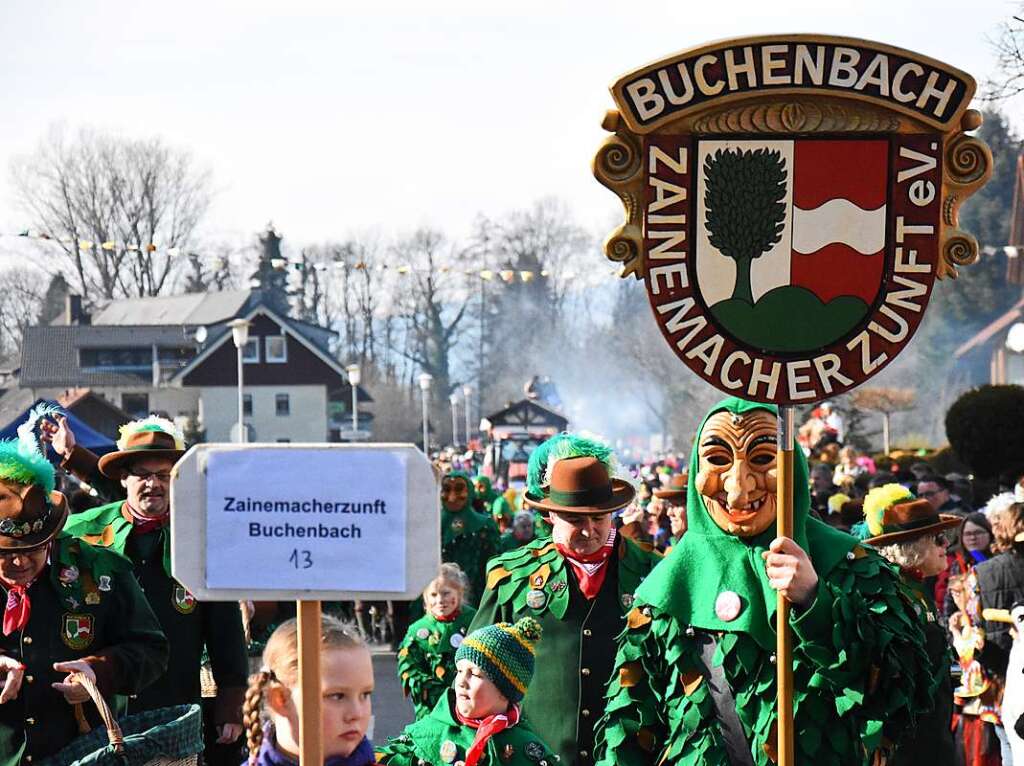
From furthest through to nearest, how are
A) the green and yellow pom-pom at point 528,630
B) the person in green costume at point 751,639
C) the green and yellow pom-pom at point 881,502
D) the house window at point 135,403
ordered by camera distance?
1. the house window at point 135,403
2. the green and yellow pom-pom at point 881,502
3. the green and yellow pom-pom at point 528,630
4. the person in green costume at point 751,639

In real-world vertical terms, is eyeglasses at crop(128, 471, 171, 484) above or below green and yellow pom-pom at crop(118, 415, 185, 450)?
below

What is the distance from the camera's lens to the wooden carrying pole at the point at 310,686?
3.89 m

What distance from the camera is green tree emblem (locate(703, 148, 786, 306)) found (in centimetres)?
482

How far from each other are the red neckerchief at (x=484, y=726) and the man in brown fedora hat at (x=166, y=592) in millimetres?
2020

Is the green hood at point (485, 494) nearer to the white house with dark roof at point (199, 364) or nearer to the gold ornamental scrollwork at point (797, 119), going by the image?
the gold ornamental scrollwork at point (797, 119)

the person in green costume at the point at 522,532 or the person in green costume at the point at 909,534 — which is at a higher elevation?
the person in green costume at the point at 909,534

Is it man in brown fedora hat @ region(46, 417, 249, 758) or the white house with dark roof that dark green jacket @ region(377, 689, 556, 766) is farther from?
the white house with dark roof

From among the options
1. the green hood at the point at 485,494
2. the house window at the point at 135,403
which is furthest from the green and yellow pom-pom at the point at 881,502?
the house window at the point at 135,403

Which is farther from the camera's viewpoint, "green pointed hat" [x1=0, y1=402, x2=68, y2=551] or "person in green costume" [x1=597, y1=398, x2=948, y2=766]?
"green pointed hat" [x1=0, y1=402, x2=68, y2=551]

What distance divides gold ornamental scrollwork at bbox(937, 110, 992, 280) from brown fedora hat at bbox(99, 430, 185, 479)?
3.71 metres

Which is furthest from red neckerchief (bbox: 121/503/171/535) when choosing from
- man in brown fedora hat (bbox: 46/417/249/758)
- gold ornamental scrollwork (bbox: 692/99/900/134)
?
gold ornamental scrollwork (bbox: 692/99/900/134)

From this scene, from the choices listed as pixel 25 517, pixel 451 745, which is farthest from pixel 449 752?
pixel 25 517

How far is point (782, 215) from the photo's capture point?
484cm

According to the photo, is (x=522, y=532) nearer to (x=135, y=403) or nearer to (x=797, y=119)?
(x=797, y=119)
